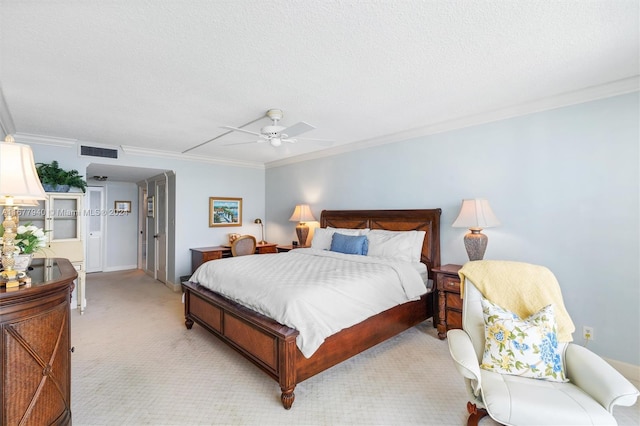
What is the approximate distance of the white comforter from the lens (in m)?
2.29

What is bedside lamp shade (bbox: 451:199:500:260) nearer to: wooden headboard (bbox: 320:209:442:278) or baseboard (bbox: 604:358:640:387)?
wooden headboard (bbox: 320:209:442:278)

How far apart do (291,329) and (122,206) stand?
6.98 meters

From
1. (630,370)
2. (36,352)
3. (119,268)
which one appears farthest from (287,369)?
(119,268)

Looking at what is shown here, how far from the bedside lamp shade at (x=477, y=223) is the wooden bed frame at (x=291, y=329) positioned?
23.1 inches

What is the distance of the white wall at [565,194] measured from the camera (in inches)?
100

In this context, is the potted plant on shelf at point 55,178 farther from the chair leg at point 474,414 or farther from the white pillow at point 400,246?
the chair leg at point 474,414

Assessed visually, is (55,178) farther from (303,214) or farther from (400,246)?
(400,246)

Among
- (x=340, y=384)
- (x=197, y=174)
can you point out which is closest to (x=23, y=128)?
(x=197, y=174)

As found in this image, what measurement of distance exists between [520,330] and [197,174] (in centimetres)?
542

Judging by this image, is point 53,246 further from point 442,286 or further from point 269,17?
point 442,286

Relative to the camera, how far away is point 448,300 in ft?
10.6

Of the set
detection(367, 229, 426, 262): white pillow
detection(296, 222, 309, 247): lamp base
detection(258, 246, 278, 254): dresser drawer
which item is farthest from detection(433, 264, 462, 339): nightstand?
detection(258, 246, 278, 254): dresser drawer

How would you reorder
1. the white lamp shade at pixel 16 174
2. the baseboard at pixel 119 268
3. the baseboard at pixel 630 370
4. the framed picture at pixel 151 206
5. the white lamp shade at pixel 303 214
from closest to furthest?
the white lamp shade at pixel 16 174 → the baseboard at pixel 630 370 → the white lamp shade at pixel 303 214 → the framed picture at pixel 151 206 → the baseboard at pixel 119 268

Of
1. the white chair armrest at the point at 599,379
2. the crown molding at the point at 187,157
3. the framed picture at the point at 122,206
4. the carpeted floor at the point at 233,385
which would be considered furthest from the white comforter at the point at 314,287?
the framed picture at the point at 122,206
